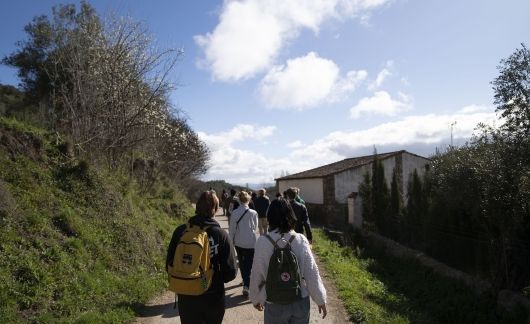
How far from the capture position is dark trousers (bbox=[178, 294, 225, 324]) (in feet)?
13.8

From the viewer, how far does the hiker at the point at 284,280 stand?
3941 millimetres

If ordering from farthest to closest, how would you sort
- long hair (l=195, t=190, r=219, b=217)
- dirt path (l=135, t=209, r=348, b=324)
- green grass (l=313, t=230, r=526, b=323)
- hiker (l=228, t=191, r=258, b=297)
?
green grass (l=313, t=230, r=526, b=323)
hiker (l=228, t=191, r=258, b=297)
dirt path (l=135, t=209, r=348, b=324)
long hair (l=195, t=190, r=219, b=217)

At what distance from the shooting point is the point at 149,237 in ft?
35.4

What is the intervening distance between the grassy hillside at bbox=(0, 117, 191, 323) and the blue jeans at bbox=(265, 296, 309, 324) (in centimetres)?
338

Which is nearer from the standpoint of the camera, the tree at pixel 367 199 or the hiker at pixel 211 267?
the hiker at pixel 211 267

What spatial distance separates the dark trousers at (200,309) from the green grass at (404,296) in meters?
3.72

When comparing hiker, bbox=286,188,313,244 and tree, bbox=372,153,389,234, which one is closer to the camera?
hiker, bbox=286,188,313,244

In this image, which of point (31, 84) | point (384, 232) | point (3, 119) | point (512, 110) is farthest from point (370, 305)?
point (31, 84)

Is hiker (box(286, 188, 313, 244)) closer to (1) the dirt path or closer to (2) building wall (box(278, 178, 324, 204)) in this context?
(1) the dirt path

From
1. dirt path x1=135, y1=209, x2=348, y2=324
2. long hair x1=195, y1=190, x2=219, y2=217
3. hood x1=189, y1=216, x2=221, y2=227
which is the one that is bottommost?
dirt path x1=135, y1=209, x2=348, y2=324

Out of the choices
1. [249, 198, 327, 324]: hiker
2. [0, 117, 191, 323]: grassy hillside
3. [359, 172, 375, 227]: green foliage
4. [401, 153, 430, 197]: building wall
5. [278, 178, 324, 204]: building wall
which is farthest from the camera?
[401, 153, 430, 197]: building wall

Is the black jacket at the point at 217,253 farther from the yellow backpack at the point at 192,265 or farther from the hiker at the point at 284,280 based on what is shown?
the hiker at the point at 284,280

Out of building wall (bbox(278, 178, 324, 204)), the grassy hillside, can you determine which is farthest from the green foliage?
the grassy hillside

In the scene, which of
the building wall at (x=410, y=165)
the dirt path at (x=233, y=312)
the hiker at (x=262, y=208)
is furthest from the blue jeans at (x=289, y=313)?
the building wall at (x=410, y=165)
